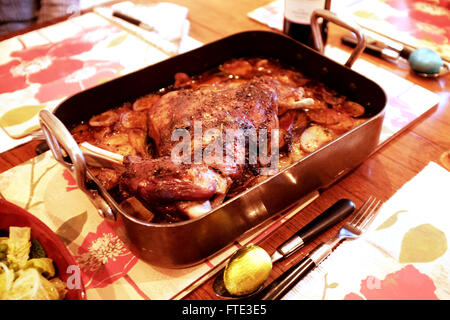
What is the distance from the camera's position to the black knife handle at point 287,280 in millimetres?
815

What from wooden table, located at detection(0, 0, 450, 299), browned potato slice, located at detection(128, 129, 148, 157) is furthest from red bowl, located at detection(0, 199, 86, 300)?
browned potato slice, located at detection(128, 129, 148, 157)

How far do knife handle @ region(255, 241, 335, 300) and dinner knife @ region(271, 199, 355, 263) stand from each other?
3 centimetres

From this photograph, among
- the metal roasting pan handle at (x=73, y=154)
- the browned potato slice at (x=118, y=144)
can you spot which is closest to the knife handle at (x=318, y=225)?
the metal roasting pan handle at (x=73, y=154)

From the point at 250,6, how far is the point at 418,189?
141 centimetres

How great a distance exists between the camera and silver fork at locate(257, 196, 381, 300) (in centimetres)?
82

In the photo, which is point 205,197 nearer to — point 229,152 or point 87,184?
point 229,152

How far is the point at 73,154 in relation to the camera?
2.43ft

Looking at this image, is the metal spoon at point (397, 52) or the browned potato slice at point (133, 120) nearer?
the browned potato slice at point (133, 120)

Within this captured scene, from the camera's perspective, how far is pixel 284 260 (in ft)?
2.94

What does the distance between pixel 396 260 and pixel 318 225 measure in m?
0.20

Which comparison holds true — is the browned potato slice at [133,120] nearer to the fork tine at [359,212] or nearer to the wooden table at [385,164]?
the wooden table at [385,164]

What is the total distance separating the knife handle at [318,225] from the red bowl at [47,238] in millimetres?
470

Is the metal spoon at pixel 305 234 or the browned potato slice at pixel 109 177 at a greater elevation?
the browned potato slice at pixel 109 177

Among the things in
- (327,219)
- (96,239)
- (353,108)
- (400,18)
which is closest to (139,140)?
(96,239)
